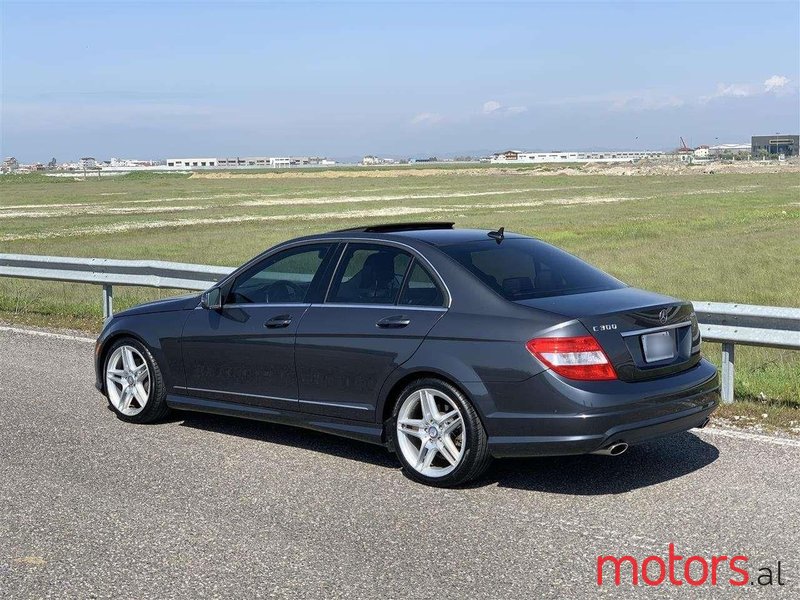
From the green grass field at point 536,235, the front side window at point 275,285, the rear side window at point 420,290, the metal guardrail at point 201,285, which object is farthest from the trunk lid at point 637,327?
the green grass field at point 536,235

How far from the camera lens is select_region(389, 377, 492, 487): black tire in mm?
6125

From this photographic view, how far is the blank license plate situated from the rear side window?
3.82ft

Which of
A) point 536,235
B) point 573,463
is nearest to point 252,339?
point 573,463

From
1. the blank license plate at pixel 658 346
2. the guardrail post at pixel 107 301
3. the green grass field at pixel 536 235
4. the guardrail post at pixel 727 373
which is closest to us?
the blank license plate at pixel 658 346

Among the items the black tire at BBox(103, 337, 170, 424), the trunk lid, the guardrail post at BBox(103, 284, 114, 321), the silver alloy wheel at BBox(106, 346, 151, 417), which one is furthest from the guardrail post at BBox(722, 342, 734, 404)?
the guardrail post at BBox(103, 284, 114, 321)

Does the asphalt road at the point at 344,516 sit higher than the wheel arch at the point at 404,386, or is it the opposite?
the wheel arch at the point at 404,386

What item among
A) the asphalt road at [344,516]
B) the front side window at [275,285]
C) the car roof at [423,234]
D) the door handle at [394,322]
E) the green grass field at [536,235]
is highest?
the car roof at [423,234]

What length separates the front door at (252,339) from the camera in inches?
280

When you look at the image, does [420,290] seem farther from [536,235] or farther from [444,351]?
[536,235]

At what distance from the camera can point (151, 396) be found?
799 centimetres

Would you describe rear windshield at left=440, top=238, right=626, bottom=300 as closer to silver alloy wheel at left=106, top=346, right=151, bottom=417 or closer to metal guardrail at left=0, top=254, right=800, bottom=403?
metal guardrail at left=0, top=254, right=800, bottom=403

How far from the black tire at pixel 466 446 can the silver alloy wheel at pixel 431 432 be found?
0.07 feet

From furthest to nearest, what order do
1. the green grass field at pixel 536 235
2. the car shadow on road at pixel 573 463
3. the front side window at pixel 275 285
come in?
the green grass field at pixel 536 235
the front side window at pixel 275 285
the car shadow on road at pixel 573 463

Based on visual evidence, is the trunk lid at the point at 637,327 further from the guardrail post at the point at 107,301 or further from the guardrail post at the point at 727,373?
the guardrail post at the point at 107,301
